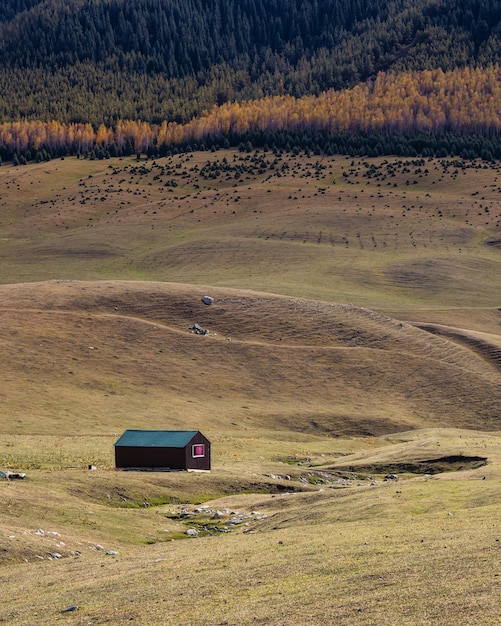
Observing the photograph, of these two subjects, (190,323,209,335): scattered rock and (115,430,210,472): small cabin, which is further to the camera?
Answer: (190,323,209,335): scattered rock

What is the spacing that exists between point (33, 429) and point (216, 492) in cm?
2374

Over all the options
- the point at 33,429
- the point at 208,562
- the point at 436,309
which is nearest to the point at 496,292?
the point at 436,309

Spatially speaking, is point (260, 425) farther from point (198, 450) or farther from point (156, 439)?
point (198, 450)

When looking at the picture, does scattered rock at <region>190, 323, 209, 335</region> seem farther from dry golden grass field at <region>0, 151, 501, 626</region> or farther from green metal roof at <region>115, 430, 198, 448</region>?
green metal roof at <region>115, 430, 198, 448</region>

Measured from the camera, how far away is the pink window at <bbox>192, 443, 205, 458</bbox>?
64.1 m

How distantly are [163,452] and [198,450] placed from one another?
219 cm

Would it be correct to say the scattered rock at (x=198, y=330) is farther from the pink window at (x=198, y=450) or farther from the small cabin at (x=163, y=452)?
the pink window at (x=198, y=450)

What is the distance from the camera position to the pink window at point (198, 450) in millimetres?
64062

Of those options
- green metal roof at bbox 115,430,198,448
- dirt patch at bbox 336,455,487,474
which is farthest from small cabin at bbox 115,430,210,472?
dirt patch at bbox 336,455,487,474

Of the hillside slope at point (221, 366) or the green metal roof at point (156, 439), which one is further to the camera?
the hillside slope at point (221, 366)

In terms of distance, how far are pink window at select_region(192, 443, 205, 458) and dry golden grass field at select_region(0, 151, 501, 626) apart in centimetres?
239

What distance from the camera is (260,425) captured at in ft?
293

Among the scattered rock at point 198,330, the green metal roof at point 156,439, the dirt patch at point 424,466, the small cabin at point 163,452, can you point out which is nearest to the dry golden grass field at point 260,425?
the dirt patch at point 424,466

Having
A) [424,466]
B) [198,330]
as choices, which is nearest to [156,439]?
[424,466]
